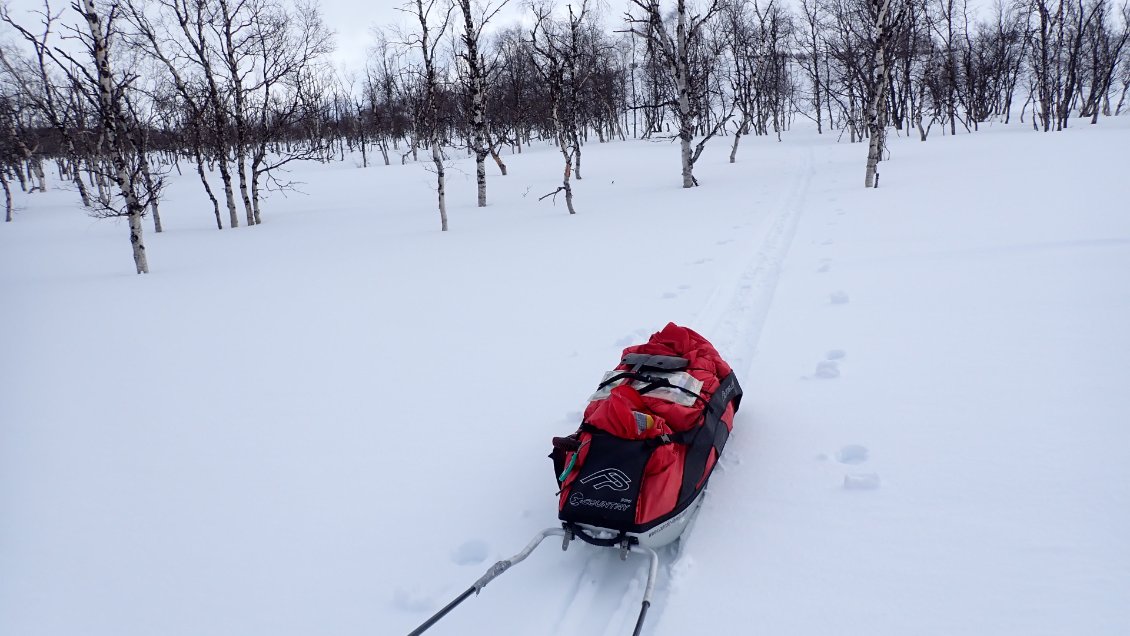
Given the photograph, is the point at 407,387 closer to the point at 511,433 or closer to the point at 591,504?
the point at 511,433

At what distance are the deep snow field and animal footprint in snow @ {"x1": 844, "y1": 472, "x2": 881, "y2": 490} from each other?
0.01 meters

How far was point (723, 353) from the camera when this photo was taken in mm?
4730

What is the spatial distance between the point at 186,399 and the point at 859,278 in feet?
22.3

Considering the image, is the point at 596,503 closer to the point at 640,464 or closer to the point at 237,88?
the point at 640,464

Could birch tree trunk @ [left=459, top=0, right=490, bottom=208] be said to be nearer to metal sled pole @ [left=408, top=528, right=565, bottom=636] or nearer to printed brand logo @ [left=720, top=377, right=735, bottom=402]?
printed brand logo @ [left=720, top=377, right=735, bottom=402]

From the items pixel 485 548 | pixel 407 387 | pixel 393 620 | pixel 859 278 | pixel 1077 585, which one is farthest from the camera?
pixel 859 278

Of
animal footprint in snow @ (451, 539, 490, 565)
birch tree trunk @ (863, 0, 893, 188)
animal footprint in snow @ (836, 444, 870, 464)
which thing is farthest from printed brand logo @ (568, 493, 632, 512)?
birch tree trunk @ (863, 0, 893, 188)

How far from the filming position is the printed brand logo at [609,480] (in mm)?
2510

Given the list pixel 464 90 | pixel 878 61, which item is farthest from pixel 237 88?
pixel 878 61

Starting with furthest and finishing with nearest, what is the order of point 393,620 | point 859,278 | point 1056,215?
point 1056,215, point 859,278, point 393,620

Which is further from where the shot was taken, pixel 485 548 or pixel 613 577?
pixel 485 548

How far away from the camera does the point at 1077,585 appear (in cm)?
217

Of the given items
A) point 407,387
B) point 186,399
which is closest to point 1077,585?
point 407,387

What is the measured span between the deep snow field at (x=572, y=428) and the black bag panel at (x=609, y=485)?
1.18ft
